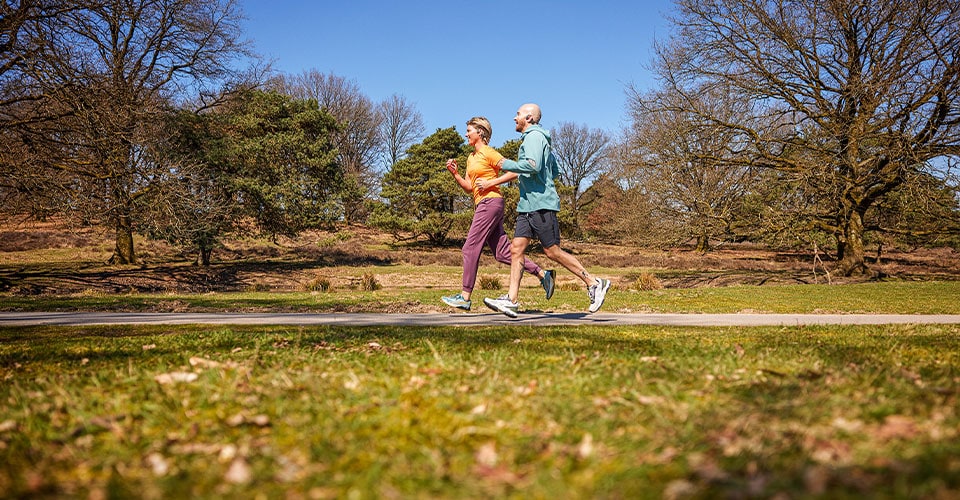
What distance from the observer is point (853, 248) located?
1897 cm

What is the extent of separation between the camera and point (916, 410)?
6.69 feet

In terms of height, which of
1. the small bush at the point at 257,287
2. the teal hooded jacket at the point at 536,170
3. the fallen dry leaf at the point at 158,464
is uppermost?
the teal hooded jacket at the point at 536,170

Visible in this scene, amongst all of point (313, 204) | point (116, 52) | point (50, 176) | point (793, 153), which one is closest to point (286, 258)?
→ point (313, 204)

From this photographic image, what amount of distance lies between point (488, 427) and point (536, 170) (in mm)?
5181

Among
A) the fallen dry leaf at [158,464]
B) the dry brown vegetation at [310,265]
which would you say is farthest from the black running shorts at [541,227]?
the dry brown vegetation at [310,265]

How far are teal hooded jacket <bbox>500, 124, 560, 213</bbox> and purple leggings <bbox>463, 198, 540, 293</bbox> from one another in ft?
1.24

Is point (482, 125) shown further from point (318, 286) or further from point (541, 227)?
point (318, 286)

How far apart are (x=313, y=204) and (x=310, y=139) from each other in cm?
412

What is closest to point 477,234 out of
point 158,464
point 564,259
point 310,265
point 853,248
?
point 564,259

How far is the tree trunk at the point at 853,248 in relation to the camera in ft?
61.7

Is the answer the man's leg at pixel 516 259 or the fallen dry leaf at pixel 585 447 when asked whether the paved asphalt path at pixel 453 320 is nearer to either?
the man's leg at pixel 516 259

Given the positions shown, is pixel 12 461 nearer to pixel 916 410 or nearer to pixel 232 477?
pixel 232 477

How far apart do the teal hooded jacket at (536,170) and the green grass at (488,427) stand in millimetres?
3615

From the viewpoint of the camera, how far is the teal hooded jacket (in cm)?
688
